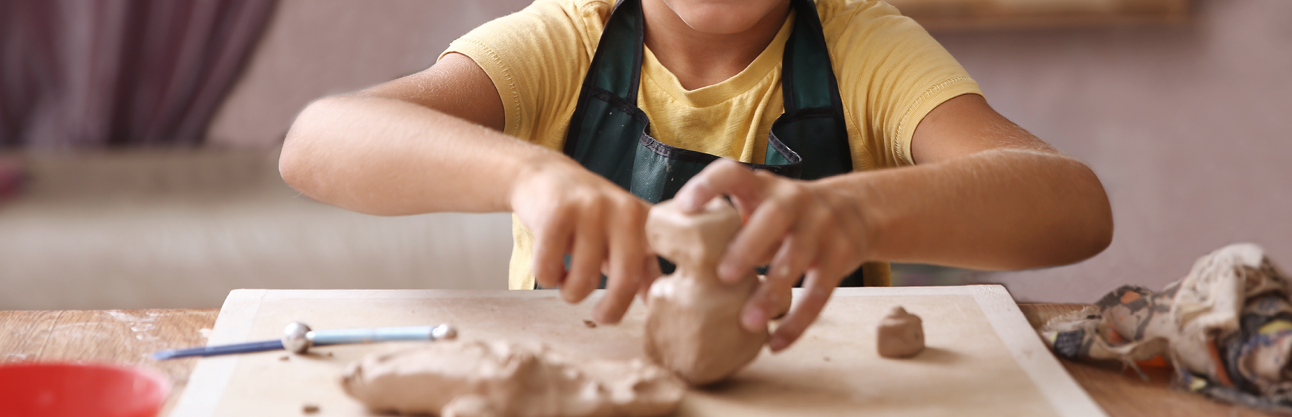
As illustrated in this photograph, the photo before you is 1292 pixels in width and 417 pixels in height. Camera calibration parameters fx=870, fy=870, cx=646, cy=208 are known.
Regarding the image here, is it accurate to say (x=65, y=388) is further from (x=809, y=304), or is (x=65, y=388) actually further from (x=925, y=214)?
(x=925, y=214)

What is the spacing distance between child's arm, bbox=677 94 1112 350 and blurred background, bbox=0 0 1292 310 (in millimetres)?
1075

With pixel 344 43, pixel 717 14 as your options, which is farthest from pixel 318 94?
pixel 717 14

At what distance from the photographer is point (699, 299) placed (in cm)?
71

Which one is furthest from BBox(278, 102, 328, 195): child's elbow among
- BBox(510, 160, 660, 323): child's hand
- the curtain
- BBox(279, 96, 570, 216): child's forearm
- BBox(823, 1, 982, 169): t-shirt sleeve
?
the curtain

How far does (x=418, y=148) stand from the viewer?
93 centimetres

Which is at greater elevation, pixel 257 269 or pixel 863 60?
pixel 863 60

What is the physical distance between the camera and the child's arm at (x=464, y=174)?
75 cm

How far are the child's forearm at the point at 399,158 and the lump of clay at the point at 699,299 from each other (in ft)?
0.58

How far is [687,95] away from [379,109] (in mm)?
475

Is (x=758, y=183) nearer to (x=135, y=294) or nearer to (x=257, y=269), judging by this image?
(x=257, y=269)

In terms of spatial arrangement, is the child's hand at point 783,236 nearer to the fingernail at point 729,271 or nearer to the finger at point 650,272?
the fingernail at point 729,271

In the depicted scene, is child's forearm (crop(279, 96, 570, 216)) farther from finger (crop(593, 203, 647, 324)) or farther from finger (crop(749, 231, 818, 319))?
finger (crop(749, 231, 818, 319))

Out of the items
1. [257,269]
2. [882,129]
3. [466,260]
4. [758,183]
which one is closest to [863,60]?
[882,129]

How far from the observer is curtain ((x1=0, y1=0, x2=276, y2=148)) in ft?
8.11
